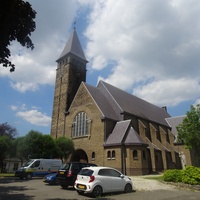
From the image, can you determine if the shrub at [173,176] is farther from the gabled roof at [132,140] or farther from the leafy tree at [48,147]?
the leafy tree at [48,147]

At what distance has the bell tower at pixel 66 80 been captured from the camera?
38.8 meters

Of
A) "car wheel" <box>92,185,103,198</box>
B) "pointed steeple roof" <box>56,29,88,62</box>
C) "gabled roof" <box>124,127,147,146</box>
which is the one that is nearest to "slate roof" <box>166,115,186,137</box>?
"gabled roof" <box>124,127,147,146</box>

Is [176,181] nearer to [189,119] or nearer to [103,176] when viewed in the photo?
[103,176]

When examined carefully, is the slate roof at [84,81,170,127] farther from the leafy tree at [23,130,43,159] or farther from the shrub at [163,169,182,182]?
the shrub at [163,169,182,182]

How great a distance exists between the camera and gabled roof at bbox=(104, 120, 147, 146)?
27944mm

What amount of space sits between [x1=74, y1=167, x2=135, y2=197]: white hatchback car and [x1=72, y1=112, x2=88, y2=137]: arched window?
66.4ft

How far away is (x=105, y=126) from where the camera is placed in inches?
1214

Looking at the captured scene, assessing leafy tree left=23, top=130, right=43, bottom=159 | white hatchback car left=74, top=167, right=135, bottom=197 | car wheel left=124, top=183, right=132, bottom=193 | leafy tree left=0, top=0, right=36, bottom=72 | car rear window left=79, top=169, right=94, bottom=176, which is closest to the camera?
leafy tree left=0, top=0, right=36, bottom=72

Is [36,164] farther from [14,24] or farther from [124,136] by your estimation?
[14,24]

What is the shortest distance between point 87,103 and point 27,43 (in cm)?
2535

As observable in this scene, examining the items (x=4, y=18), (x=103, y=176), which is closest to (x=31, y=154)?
(x=103, y=176)

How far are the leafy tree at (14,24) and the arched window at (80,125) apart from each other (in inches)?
986

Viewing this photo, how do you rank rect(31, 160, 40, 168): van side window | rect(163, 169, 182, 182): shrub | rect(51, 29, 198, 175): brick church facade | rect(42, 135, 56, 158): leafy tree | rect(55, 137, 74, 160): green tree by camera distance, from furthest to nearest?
1. rect(55, 137, 74, 160): green tree
2. rect(42, 135, 56, 158): leafy tree
3. rect(51, 29, 198, 175): brick church facade
4. rect(31, 160, 40, 168): van side window
5. rect(163, 169, 182, 182): shrub

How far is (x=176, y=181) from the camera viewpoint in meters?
16.9
